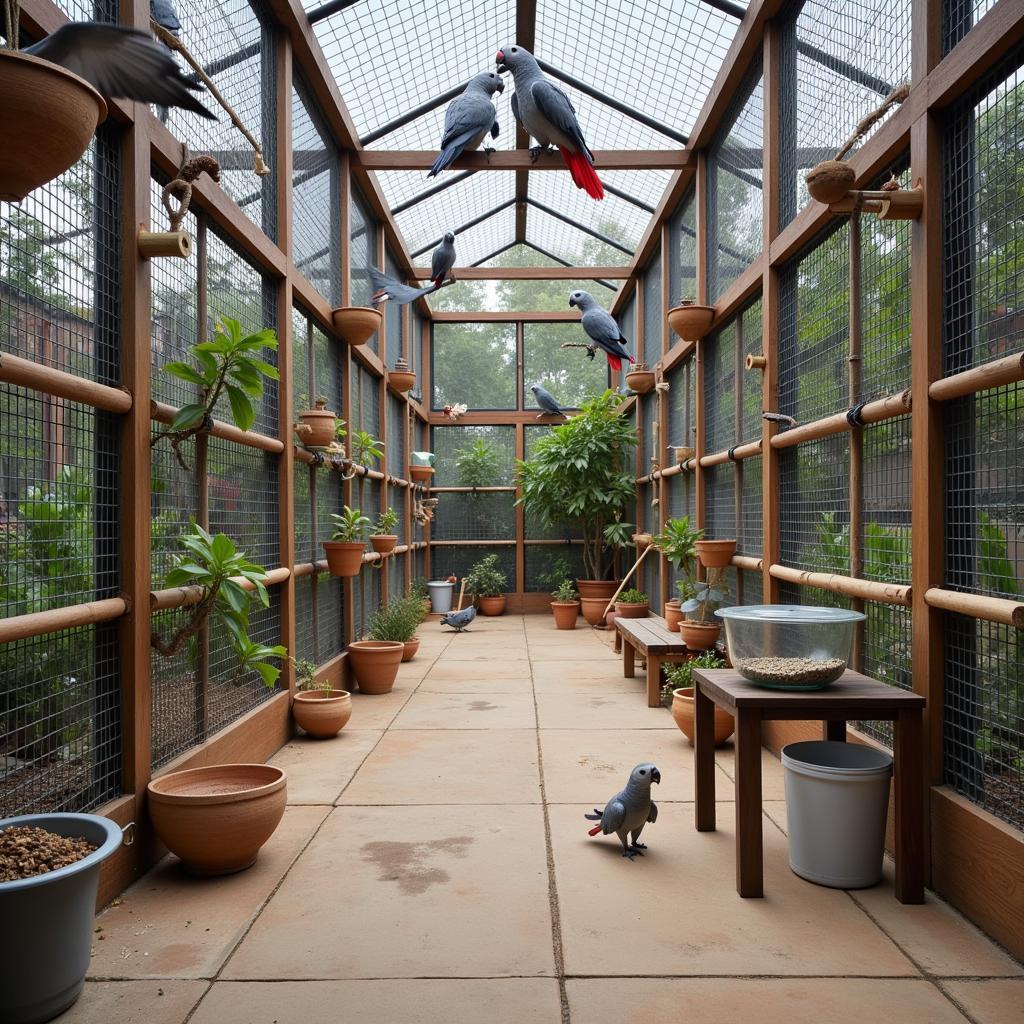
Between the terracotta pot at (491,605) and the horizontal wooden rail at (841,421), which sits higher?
the horizontal wooden rail at (841,421)

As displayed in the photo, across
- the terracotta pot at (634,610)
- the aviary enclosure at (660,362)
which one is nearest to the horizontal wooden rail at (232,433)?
the aviary enclosure at (660,362)

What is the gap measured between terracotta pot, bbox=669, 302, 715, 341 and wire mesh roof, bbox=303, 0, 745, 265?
143 centimetres

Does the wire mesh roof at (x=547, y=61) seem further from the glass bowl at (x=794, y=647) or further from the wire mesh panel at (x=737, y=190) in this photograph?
the glass bowl at (x=794, y=647)

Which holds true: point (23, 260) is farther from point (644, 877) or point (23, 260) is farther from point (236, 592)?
point (644, 877)

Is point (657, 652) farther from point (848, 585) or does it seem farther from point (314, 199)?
point (314, 199)

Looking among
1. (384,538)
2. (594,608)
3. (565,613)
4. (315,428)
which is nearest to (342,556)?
(315,428)

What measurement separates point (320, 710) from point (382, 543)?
2481 mm

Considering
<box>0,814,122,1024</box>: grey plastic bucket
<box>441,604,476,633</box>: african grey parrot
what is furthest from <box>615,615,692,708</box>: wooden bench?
<box>0,814,122,1024</box>: grey plastic bucket

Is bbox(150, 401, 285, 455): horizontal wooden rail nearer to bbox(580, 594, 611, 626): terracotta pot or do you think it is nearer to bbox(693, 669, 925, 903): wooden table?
bbox(693, 669, 925, 903): wooden table

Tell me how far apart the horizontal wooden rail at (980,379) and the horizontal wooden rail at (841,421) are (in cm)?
23

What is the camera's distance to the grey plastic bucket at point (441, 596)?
10.8 metres

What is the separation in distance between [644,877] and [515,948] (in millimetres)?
667

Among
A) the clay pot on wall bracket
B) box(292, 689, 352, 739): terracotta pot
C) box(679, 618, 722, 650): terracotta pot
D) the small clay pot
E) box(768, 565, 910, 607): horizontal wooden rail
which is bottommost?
box(292, 689, 352, 739): terracotta pot

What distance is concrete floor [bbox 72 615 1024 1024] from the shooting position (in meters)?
2.02
